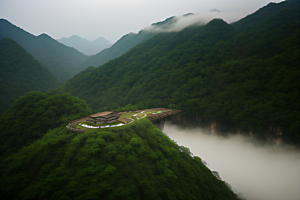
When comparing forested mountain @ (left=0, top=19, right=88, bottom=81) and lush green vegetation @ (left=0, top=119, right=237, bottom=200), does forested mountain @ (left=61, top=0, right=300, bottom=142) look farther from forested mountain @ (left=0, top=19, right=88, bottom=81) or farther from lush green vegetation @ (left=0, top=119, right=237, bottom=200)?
forested mountain @ (left=0, top=19, right=88, bottom=81)

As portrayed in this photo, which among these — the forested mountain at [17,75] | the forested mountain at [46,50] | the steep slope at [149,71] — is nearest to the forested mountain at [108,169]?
the steep slope at [149,71]

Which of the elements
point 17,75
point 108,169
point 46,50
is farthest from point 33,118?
point 46,50

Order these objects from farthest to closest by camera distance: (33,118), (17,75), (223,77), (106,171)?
1. (17,75)
2. (223,77)
3. (33,118)
4. (106,171)

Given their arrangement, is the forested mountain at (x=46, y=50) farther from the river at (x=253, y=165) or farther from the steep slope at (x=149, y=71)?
the river at (x=253, y=165)

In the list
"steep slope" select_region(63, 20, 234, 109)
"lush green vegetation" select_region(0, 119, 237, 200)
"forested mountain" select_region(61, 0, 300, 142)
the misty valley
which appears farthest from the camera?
"steep slope" select_region(63, 20, 234, 109)

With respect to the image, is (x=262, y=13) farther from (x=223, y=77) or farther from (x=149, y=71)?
(x=149, y=71)

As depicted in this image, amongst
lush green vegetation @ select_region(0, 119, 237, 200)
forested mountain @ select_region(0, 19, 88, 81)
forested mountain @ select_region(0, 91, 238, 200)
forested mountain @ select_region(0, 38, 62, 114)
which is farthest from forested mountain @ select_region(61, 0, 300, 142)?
forested mountain @ select_region(0, 19, 88, 81)

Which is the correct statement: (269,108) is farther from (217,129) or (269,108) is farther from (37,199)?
(37,199)
